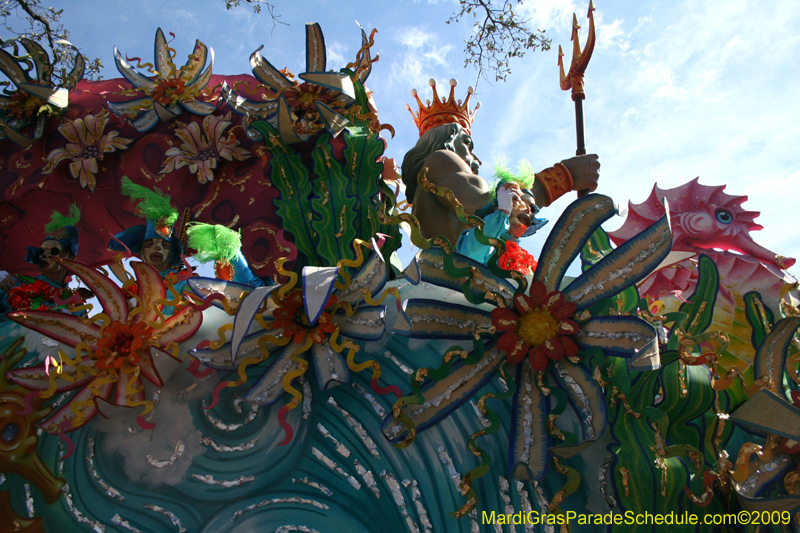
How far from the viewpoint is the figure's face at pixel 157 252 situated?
2.76m

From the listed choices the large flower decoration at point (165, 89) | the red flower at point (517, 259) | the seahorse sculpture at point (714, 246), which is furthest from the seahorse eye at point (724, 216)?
the large flower decoration at point (165, 89)

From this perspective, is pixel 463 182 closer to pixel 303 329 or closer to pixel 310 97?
pixel 310 97

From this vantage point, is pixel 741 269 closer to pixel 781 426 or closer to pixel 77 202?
pixel 781 426

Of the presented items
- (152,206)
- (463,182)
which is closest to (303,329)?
(463,182)

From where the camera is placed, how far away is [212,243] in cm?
255

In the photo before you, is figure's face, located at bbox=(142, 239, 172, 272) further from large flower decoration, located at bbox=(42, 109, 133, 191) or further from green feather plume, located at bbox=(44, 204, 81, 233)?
large flower decoration, located at bbox=(42, 109, 133, 191)

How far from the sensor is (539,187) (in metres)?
3.14

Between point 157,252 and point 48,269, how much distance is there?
2.36ft

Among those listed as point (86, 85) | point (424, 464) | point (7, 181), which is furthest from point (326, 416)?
point (86, 85)

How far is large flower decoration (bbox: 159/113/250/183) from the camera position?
3.20 meters

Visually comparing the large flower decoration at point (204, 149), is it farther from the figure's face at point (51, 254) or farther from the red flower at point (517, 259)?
the red flower at point (517, 259)

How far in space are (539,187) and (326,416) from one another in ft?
6.59

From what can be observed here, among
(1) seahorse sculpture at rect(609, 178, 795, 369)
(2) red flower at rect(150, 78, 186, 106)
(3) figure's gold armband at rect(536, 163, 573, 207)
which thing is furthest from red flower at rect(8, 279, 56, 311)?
(1) seahorse sculpture at rect(609, 178, 795, 369)

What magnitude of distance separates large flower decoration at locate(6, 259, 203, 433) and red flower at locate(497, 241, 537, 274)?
1.49 meters
